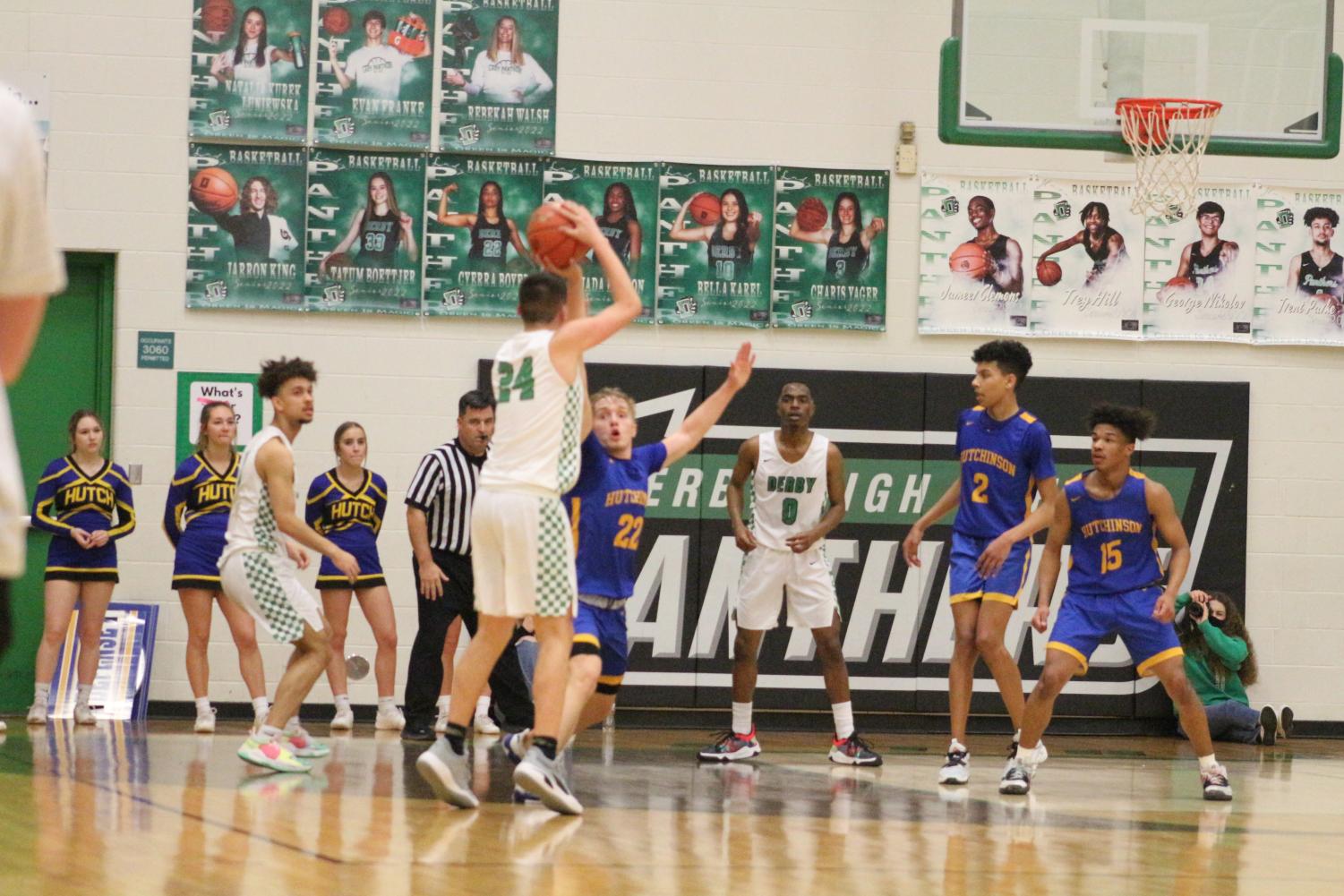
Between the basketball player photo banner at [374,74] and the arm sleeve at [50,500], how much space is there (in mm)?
2705

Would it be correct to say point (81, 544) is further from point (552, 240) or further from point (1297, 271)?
point (1297, 271)

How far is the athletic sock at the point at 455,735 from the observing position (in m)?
6.05

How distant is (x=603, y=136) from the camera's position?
1111 centimetres

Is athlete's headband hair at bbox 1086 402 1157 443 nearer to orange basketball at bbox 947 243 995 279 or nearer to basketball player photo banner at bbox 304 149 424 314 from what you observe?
orange basketball at bbox 947 243 995 279

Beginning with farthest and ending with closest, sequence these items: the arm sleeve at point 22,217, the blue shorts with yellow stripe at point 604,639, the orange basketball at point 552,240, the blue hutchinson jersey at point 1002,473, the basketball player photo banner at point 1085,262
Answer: the basketball player photo banner at point 1085,262
the blue hutchinson jersey at point 1002,473
the blue shorts with yellow stripe at point 604,639
the orange basketball at point 552,240
the arm sleeve at point 22,217

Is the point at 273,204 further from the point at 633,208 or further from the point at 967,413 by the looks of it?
the point at 967,413

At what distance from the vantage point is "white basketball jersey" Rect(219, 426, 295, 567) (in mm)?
7293

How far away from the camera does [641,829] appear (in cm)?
589

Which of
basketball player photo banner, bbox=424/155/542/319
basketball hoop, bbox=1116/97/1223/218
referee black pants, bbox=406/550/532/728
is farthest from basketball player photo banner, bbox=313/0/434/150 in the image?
basketball hoop, bbox=1116/97/1223/218

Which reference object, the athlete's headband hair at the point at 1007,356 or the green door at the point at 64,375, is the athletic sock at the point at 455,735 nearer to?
the athlete's headband hair at the point at 1007,356

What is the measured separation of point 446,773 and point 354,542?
4.38m

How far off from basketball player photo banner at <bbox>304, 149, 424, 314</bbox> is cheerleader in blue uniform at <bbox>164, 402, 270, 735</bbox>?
142 centimetres

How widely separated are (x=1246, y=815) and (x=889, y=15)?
617cm

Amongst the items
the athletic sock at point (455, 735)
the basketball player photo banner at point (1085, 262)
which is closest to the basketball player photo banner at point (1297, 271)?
the basketball player photo banner at point (1085, 262)
